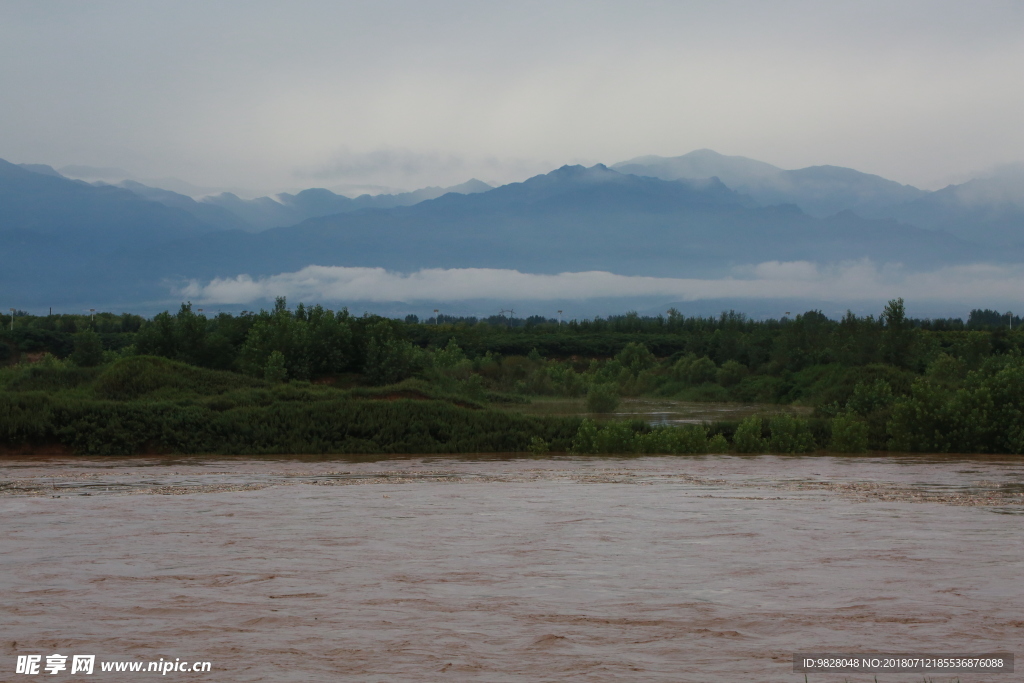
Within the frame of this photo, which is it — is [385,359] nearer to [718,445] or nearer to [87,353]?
[718,445]

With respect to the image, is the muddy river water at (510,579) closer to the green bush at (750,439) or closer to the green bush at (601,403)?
the green bush at (750,439)

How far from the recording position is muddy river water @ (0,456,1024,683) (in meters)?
6.50

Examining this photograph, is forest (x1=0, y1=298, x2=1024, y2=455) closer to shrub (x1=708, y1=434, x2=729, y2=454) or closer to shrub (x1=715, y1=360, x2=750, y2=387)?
shrub (x1=708, y1=434, x2=729, y2=454)

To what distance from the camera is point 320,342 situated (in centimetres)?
4534

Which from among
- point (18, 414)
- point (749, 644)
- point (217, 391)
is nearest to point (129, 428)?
point (18, 414)

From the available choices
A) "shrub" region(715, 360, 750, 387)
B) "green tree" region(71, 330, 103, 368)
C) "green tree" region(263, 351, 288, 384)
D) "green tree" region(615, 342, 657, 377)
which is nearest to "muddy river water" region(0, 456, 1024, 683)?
"green tree" region(263, 351, 288, 384)

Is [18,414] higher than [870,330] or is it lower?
lower

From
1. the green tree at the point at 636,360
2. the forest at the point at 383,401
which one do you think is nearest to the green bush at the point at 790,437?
the forest at the point at 383,401

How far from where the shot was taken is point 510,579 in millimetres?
8984

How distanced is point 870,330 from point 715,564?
5615cm

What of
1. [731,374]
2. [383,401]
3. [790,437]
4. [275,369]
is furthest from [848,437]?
[731,374]

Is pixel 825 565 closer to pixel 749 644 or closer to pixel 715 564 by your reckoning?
pixel 715 564

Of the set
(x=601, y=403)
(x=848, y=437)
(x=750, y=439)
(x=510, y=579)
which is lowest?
(x=601, y=403)

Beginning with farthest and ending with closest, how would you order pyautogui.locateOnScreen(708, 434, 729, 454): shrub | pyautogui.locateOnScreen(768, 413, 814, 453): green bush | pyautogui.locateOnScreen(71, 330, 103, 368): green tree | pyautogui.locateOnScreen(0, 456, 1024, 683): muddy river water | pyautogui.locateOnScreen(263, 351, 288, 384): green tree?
pyautogui.locateOnScreen(71, 330, 103, 368): green tree → pyautogui.locateOnScreen(263, 351, 288, 384): green tree → pyautogui.locateOnScreen(768, 413, 814, 453): green bush → pyautogui.locateOnScreen(708, 434, 729, 454): shrub → pyautogui.locateOnScreen(0, 456, 1024, 683): muddy river water
